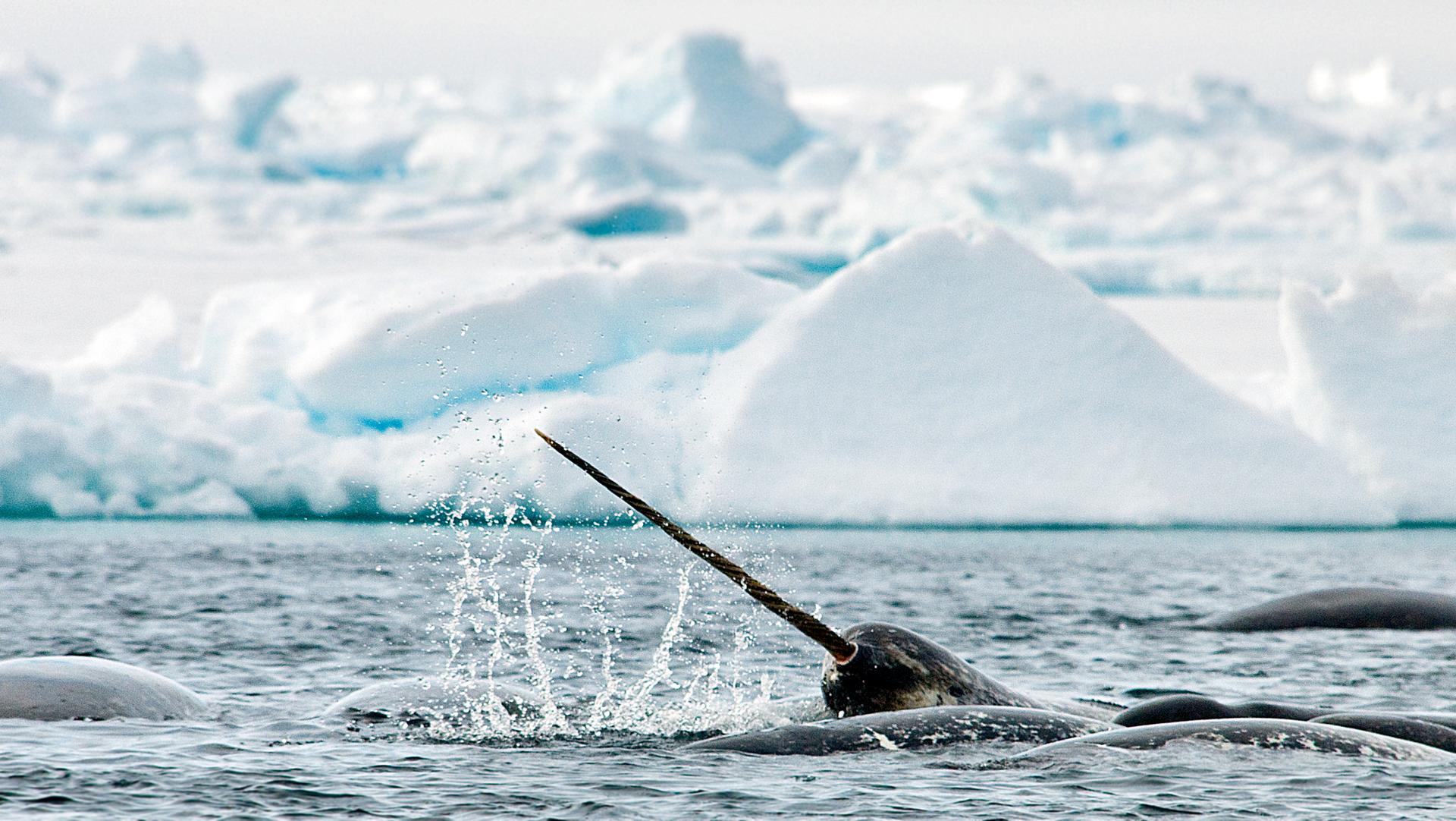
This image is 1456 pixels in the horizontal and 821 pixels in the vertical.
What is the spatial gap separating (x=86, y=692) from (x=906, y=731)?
3.87 m

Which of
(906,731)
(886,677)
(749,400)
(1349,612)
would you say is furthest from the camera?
(749,400)

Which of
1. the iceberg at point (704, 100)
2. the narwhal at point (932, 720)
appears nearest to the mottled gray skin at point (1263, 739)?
the narwhal at point (932, 720)

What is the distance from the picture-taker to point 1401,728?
7.94m

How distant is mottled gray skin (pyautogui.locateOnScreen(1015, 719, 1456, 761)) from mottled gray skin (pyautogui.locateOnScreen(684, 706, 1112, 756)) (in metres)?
0.26

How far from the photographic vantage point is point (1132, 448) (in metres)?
19.1

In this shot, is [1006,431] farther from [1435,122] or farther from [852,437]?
[1435,122]

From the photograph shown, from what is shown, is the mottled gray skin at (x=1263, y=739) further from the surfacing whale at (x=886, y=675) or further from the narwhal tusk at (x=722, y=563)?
the narwhal tusk at (x=722, y=563)

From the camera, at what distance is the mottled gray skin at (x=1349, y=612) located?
42.9 ft

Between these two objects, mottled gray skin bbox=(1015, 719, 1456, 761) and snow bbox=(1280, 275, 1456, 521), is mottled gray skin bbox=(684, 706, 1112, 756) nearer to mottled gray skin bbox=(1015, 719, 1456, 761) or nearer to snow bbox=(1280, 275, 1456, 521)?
mottled gray skin bbox=(1015, 719, 1456, 761)

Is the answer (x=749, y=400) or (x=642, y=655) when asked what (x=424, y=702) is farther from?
(x=749, y=400)

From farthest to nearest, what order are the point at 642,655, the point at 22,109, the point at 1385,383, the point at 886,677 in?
the point at 22,109
the point at 1385,383
the point at 642,655
the point at 886,677

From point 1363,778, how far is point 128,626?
27.4 feet

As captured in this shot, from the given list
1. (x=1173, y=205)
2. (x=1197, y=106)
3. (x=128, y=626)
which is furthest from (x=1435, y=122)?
(x=128, y=626)

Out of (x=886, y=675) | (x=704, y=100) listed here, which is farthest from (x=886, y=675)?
(x=704, y=100)
